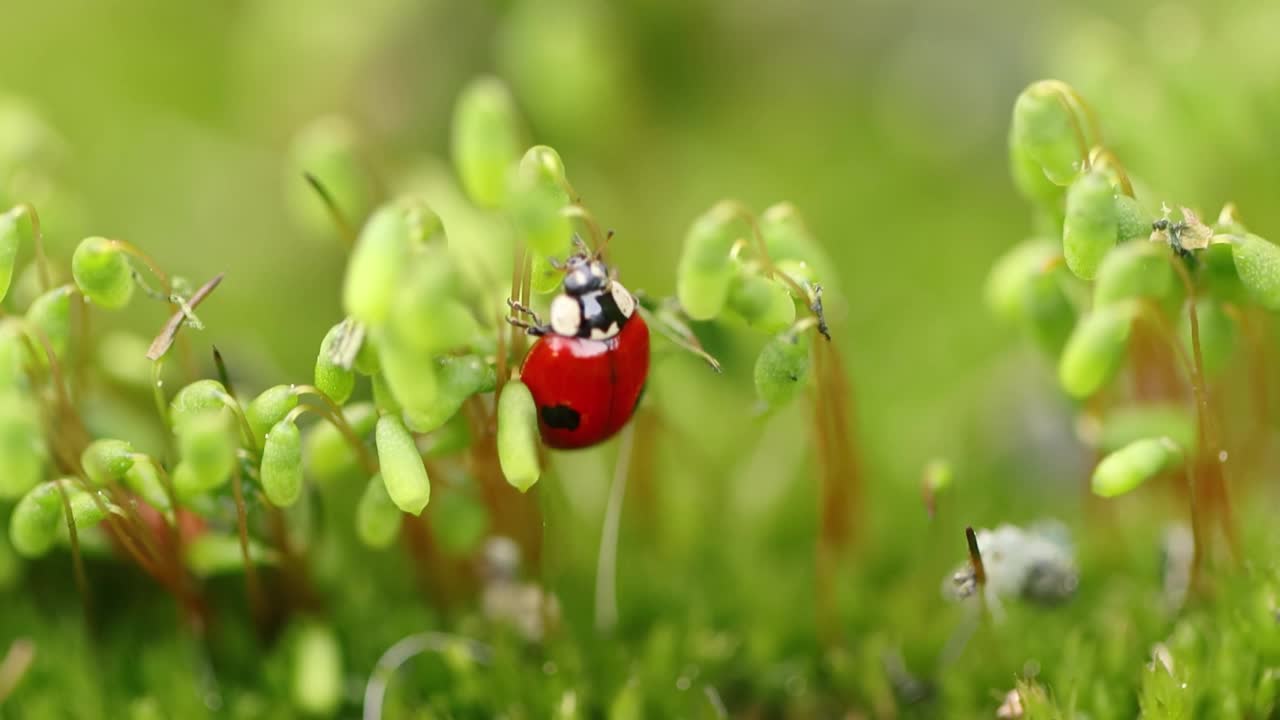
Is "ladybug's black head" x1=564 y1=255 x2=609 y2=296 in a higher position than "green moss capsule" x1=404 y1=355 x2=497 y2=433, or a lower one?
higher

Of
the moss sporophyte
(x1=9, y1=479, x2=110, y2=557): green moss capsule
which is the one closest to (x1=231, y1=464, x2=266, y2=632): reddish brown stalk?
the moss sporophyte

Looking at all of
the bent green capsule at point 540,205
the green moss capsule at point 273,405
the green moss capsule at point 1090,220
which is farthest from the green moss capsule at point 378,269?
the green moss capsule at point 1090,220

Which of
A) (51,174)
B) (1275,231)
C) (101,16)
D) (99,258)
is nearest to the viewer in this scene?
(99,258)

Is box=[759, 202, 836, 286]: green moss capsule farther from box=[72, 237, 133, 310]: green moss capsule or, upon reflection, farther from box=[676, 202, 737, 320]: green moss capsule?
box=[72, 237, 133, 310]: green moss capsule

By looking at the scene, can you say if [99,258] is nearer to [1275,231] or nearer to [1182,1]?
[1275,231]

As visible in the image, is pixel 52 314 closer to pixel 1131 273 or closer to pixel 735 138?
pixel 1131 273

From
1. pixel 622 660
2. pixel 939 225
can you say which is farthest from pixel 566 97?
pixel 622 660

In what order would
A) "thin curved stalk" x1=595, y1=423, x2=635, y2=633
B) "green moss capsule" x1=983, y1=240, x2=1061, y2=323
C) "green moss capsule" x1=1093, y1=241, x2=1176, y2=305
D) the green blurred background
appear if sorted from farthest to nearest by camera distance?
the green blurred background
"thin curved stalk" x1=595, y1=423, x2=635, y2=633
"green moss capsule" x1=983, y1=240, x2=1061, y2=323
"green moss capsule" x1=1093, y1=241, x2=1176, y2=305
